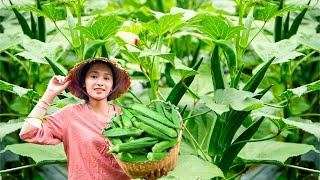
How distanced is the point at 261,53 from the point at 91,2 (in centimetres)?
84

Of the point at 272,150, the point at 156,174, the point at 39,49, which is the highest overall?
the point at 39,49

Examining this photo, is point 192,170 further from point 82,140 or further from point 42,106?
point 42,106

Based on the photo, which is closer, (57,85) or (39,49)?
(57,85)

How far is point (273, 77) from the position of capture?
8.19ft

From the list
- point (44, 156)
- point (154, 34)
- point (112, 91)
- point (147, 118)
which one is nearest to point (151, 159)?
point (147, 118)

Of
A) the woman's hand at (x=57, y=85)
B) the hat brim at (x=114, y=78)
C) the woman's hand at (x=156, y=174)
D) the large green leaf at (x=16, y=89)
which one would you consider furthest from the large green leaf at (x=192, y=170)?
the large green leaf at (x=16, y=89)

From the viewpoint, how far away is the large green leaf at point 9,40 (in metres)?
1.99

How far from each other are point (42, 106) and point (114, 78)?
7.8 inches

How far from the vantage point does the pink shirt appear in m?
1.44

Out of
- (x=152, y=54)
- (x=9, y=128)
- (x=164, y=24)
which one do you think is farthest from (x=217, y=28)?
(x=9, y=128)

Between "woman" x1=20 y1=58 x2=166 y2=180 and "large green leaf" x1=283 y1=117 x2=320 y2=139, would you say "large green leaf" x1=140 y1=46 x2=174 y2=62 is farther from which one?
"large green leaf" x1=283 y1=117 x2=320 y2=139

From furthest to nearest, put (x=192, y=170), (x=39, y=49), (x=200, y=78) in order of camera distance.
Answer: (x=200, y=78)
(x=39, y=49)
(x=192, y=170)

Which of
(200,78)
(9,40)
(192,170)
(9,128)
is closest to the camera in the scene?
(192,170)

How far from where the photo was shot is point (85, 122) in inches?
57.4
